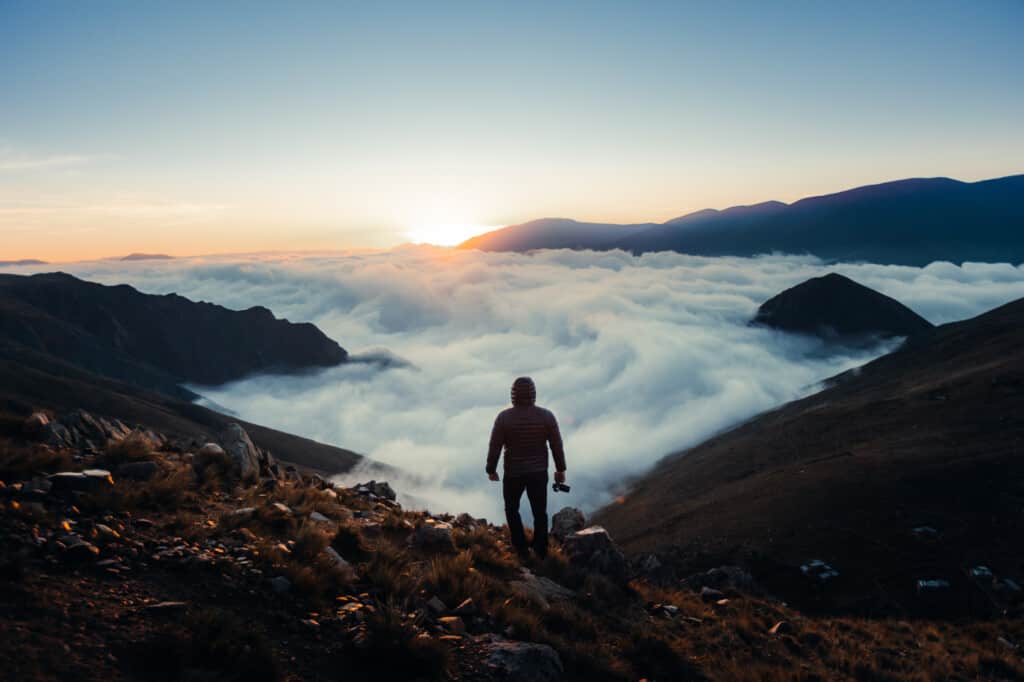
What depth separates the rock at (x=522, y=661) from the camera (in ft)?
19.3

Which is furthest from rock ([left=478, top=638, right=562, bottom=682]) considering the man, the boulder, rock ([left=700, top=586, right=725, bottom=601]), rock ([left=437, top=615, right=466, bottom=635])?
rock ([left=700, top=586, right=725, bottom=601])

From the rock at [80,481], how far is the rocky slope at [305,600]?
0.03 meters

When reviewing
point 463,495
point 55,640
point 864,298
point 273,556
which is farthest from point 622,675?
point 864,298

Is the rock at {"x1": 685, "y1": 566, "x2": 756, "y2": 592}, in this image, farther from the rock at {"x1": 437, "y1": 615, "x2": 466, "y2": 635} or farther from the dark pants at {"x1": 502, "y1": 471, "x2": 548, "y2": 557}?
the rock at {"x1": 437, "y1": 615, "x2": 466, "y2": 635}

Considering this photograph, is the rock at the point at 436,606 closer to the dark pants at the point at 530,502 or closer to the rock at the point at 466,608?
the rock at the point at 466,608

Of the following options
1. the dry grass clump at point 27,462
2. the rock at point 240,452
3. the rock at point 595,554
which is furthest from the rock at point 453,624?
the rock at point 240,452

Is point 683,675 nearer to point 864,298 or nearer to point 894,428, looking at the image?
point 894,428

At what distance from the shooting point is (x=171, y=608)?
18.0 ft

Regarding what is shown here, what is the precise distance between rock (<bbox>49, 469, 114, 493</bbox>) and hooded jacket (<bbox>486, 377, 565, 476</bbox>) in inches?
227

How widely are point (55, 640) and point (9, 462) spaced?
14.1 ft

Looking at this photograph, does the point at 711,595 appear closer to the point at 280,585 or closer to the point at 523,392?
the point at 523,392

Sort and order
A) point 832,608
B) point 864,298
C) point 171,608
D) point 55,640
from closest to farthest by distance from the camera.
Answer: point 55,640, point 171,608, point 832,608, point 864,298

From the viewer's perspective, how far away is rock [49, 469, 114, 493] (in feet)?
23.7

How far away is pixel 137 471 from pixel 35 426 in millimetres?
2624
